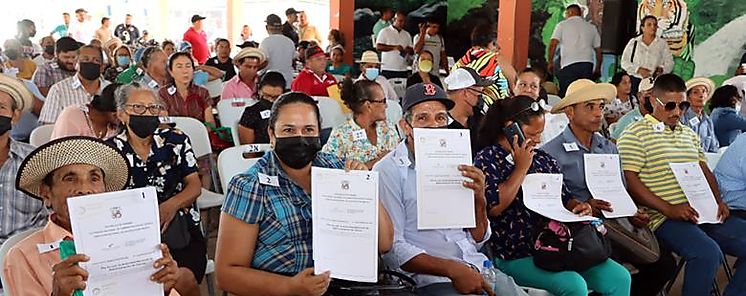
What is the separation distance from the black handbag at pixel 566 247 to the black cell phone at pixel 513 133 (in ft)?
1.29

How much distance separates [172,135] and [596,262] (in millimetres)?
2128

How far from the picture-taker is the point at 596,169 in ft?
11.7

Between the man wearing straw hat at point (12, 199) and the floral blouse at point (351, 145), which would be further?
the floral blouse at point (351, 145)

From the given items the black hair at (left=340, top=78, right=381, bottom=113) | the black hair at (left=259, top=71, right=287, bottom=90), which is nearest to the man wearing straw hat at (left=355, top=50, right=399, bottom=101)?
the black hair at (left=259, top=71, right=287, bottom=90)

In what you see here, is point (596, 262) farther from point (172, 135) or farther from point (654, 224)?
point (172, 135)

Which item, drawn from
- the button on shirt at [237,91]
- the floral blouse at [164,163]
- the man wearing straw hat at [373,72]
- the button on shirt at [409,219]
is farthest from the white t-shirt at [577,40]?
the button on shirt at [409,219]

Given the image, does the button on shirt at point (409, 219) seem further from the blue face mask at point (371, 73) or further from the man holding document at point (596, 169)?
the blue face mask at point (371, 73)

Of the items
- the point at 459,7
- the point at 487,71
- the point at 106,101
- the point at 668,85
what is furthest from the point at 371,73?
the point at 459,7

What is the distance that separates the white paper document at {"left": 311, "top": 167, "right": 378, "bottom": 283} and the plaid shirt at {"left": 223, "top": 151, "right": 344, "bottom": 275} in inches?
7.0

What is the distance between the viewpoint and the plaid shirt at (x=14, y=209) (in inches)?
111

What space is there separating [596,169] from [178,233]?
2109 mm

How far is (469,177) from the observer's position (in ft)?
8.69

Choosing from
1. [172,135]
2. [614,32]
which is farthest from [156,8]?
[172,135]

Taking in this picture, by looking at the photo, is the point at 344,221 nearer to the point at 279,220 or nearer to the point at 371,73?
the point at 279,220
